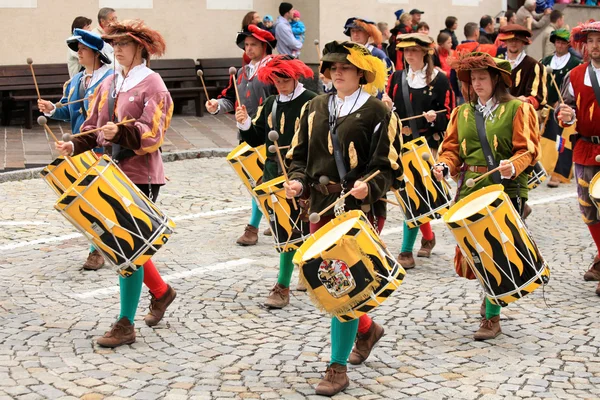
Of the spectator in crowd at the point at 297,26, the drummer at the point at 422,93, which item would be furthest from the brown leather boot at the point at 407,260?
the spectator in crowd at the point at 297,26

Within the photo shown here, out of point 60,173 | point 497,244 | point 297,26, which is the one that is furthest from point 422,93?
point 297,26

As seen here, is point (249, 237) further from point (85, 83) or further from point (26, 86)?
point (26, 86)

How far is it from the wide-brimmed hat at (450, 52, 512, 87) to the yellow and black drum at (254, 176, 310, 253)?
56.3 inches

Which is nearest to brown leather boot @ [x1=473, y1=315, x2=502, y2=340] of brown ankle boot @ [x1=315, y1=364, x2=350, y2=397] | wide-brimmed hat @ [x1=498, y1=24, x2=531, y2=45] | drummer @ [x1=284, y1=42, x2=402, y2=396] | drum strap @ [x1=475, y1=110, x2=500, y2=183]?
drummer @ [x1=284, y1=42, x2=402, y2=396]

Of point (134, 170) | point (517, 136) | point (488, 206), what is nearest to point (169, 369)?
point (134, 170)

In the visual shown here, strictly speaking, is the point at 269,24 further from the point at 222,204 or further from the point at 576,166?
the point at 576,166

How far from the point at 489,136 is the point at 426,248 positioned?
2.27 metres

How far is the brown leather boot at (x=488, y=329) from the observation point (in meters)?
6.06

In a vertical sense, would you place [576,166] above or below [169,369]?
above

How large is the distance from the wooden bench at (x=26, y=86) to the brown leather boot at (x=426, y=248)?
7986 mm

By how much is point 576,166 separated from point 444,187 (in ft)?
3.29

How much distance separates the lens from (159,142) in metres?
6.36

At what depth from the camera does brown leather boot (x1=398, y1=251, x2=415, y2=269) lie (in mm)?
7938

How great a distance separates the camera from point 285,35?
16.2 m
